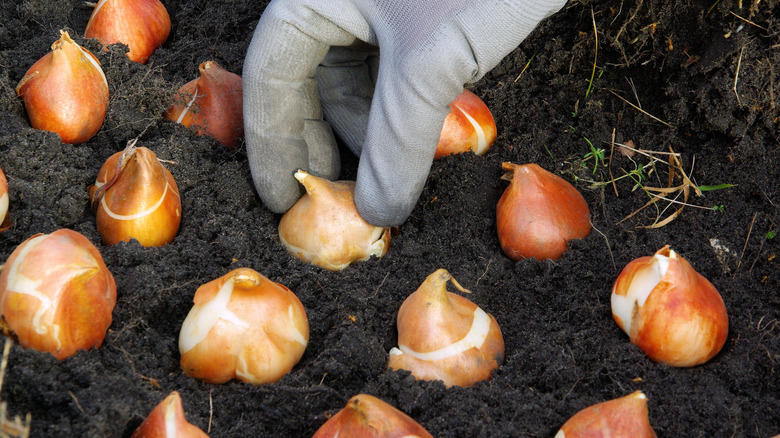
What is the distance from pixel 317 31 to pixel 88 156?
2.30ft

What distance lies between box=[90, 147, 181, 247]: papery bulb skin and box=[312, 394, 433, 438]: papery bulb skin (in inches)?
29.7

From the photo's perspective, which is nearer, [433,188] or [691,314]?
[691,314]

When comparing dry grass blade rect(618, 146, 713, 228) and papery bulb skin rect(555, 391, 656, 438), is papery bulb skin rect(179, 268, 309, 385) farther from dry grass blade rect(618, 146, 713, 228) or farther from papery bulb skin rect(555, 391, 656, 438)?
dry grass blade rect(618, 146, 713, 228)

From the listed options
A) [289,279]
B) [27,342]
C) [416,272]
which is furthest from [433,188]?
[27,342]

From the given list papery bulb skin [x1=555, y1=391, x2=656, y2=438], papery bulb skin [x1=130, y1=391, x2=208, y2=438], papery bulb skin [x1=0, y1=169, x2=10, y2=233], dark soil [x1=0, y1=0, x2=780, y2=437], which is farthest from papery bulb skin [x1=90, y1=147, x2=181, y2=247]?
papery bulb skin [x1=555, y1=391, x2=656, y2=438]

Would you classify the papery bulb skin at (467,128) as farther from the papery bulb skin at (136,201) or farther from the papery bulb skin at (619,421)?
the papery bulb skin at (619,421)

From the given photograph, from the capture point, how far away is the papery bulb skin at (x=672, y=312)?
1.26 metres

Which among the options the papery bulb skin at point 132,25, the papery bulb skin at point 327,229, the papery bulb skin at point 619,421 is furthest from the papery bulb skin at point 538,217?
the papery bulb skin at point 132,25

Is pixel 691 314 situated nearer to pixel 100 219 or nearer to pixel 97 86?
pixel 100 219

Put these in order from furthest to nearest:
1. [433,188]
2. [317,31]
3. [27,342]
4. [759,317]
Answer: [433,188], [317,31], [759,317], [27,342]

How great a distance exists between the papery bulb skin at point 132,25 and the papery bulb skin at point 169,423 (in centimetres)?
143

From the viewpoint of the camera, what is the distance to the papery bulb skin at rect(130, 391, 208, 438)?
96 centimetres

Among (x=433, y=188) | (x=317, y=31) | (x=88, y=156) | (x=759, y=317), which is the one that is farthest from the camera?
(x=433, y=188)

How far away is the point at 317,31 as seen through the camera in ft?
5.12
